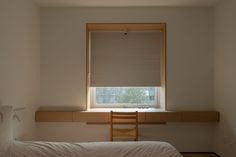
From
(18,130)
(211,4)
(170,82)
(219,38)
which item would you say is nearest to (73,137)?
(18,130)

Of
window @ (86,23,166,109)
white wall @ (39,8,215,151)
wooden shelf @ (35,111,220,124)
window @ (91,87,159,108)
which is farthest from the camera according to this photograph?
window @ (91,87,159,108)

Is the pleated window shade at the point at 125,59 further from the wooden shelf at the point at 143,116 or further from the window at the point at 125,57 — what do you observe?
the wooden shelf at the point at 143,116

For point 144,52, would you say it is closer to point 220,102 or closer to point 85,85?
point 85,85

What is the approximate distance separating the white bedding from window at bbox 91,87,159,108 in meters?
2.25

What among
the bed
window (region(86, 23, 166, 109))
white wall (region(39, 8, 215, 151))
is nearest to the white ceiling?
white wall (region(39, 8, 215, 151))

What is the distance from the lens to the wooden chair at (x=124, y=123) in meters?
3.90

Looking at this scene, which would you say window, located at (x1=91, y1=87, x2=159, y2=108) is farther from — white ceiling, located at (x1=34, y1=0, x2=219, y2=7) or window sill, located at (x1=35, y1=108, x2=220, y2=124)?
white ceiling, located at (x1=34, y1=0, x2=219, y2=7)

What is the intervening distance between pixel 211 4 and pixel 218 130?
201 centimetres

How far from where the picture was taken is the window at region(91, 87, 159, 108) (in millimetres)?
4641

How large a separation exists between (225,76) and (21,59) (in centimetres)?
292

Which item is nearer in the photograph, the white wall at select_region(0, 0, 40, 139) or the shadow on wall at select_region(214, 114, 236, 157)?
the white wall at select_region(0, 0, 40, 139)

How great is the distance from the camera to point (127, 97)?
4.65 meters

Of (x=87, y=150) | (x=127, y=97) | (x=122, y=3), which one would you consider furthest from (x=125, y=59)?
(x=87, y=150)

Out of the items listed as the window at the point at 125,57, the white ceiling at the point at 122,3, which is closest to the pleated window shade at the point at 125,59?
the window at the point at 125,57
